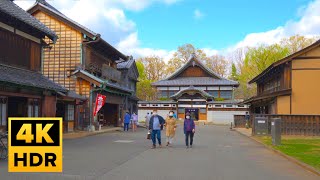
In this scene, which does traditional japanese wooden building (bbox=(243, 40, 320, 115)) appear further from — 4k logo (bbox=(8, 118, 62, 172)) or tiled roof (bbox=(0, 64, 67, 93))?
4k logo (bbox=(8, 118, 62, 172))

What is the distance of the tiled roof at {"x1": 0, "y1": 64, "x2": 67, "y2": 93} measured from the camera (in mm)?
16656

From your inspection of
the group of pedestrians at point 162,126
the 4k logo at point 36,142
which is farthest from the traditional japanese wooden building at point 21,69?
the 4k logo at point 36,142

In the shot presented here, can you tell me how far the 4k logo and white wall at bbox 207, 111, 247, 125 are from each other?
182ft

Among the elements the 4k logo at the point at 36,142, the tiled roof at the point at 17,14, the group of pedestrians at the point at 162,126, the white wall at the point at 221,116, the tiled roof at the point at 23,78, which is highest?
the tiled roof at the point at 17,14

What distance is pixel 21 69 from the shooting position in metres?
20.2

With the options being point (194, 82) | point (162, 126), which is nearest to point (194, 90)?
point (194, 82)

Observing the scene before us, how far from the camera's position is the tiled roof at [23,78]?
16.7m

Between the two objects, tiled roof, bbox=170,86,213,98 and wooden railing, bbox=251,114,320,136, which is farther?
tiled roof, bbox=170,86,213,98

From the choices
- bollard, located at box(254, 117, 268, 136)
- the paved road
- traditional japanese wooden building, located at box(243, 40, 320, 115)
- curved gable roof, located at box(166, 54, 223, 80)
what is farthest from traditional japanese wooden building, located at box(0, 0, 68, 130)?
curved gable roof, located at box(166, 54, 223, 80)

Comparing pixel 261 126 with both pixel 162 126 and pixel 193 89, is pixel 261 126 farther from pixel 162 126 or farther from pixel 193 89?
pixel 193 89

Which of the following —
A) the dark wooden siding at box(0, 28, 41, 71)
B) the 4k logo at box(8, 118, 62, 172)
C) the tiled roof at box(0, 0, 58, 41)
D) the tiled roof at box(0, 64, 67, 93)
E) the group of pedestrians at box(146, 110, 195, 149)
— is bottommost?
the group of pedestrians at box(146, 110, 195, 149)

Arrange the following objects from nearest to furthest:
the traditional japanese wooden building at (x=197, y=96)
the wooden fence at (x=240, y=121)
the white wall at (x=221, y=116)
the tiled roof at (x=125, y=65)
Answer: the wooden fence at (x=240, y=121) < the tiled roof at (x=125, y=65) < the white wall at (x=221, y=116) < the traditional japanese wooden building at (x=197, y=96)

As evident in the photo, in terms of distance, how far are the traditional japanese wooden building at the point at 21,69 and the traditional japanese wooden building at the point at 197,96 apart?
1525 inches

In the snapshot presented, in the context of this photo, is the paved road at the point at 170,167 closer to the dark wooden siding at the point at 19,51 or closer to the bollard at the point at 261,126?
the dark wooden siding at the point at 19,51
